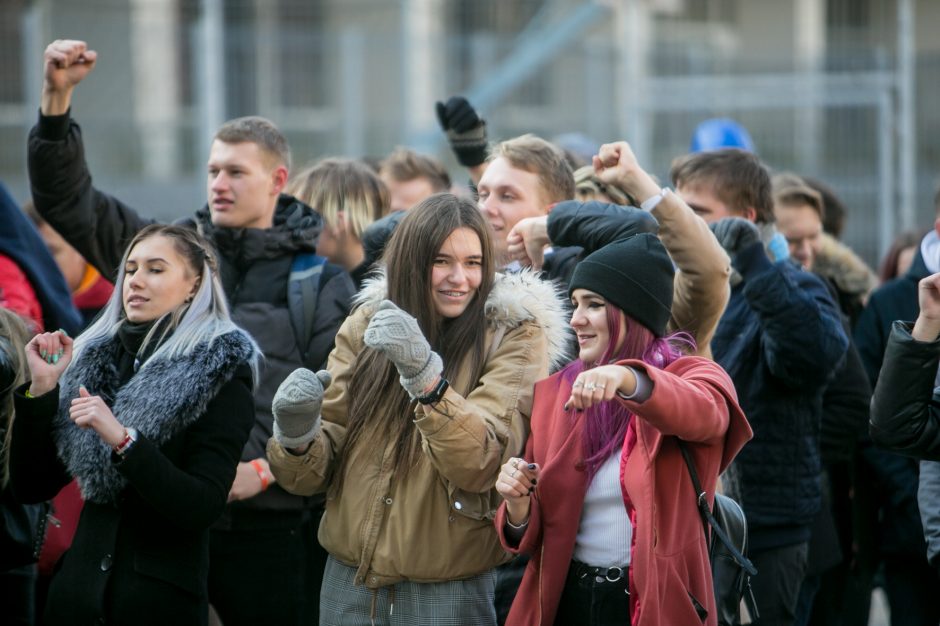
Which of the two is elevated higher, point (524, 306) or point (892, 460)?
point (524, 306)

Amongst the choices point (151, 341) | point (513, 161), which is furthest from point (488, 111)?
point (151, 341)

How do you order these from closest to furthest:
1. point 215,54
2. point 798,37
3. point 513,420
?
point 513,420, point 215,54, point 798,37

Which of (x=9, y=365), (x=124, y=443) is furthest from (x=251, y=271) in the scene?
(x=124, y=443)

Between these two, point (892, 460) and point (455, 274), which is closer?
point (455, 274)

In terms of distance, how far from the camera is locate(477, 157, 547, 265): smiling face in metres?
4.74

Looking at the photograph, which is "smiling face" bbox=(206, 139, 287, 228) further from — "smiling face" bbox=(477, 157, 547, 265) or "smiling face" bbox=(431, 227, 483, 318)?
"smiling face" bbox=(431, 227, 483, 318)

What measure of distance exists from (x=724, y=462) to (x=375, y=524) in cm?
101

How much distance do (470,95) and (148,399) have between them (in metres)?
9.11

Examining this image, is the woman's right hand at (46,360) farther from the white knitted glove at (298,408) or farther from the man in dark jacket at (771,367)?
the man in dark jacket at (771,367)

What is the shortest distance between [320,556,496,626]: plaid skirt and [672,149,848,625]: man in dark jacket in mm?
1275

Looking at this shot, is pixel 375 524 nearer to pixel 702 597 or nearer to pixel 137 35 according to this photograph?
pixel 702 597

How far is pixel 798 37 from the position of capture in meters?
20.8

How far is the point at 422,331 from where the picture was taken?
4.02m

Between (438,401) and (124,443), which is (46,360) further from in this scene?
(438,401)
